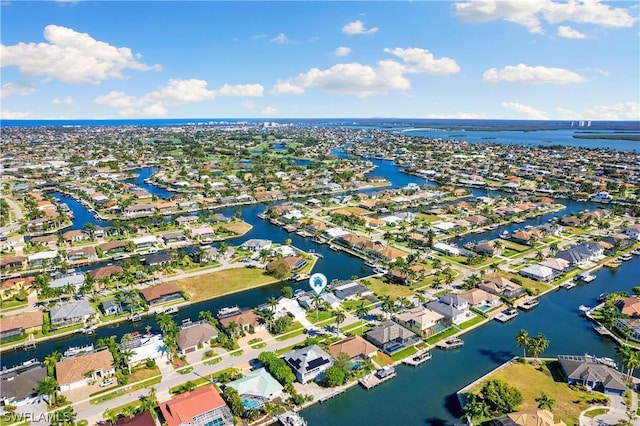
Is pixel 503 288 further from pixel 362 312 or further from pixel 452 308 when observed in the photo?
pixel 362 312

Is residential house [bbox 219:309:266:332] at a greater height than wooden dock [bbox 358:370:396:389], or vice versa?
residential house [bbox 219:309:266:332]

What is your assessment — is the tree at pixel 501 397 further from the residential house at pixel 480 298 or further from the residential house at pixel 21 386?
the residential house at pixel 21 386

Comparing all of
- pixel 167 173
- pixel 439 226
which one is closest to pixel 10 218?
pixel 167 173

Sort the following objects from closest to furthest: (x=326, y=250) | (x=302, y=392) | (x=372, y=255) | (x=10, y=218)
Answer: (x=302, y=392) → (x=372, y=255) → (x=326, y=250) → (x=10, y=218)

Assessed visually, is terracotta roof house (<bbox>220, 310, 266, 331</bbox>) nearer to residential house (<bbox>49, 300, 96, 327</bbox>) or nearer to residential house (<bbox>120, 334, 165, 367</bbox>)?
residential house (<bbox>120, 334, 165, 367</bbox>)

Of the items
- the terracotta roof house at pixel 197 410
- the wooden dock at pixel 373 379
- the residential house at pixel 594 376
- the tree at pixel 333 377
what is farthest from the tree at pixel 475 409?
the terracotta roof house at pixel 197 410

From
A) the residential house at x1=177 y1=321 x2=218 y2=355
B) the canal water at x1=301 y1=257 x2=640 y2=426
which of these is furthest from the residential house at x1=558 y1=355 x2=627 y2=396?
the residential house at x1=177 y1=321 x2=218 y2=355

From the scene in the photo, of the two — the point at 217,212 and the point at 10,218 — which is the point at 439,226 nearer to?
the point at 217,212
